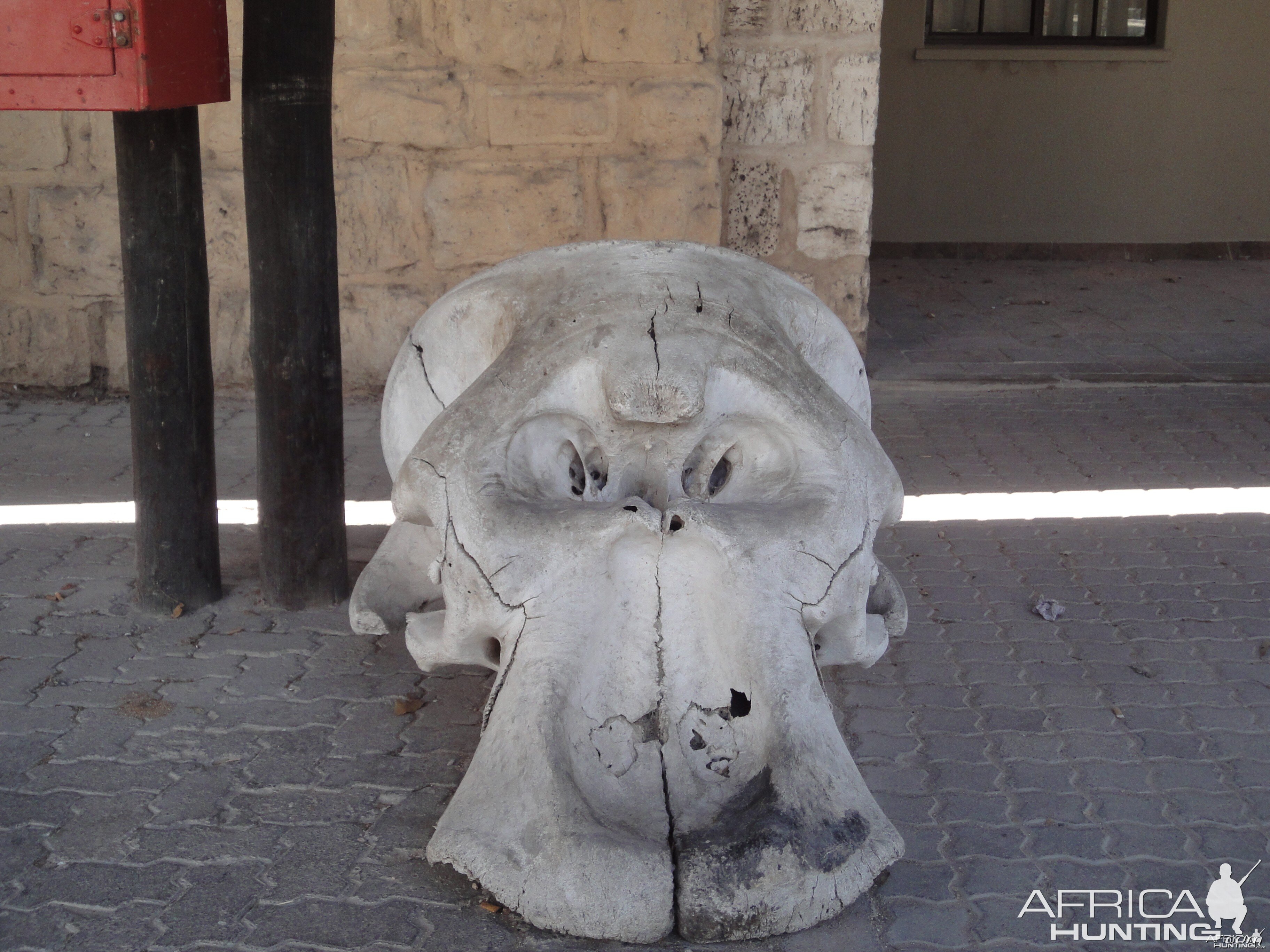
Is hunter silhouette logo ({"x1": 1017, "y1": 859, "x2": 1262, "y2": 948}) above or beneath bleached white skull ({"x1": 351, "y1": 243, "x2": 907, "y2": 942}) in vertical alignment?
beneath

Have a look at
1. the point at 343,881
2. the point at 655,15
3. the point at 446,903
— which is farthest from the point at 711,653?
the point at 655,15

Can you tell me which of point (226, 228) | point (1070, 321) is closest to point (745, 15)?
point (226, 228)

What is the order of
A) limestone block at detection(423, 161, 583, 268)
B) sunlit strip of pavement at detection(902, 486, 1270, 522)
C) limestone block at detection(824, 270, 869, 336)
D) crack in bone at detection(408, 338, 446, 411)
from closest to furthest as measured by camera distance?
crack in bone at detection(408, 338, 446, 411), sunlit strip of pavement at detection(902, 486, 1270, 522), limestone block at detection(423, 161, 583, 268), limestone block at detection(824, 270, 869, 336)

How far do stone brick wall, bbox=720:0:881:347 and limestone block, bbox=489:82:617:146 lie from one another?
0.61 m

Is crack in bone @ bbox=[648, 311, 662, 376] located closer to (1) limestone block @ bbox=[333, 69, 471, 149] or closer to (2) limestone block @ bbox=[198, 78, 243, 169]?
(1) limestone block @ bbox=[333, 69, 471, 149]

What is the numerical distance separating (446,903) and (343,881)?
0.23 m

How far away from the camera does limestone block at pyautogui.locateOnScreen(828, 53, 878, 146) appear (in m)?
5.98

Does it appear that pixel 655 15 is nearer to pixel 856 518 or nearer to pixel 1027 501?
pixel 1027 501

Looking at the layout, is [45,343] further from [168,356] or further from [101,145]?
[168,356]

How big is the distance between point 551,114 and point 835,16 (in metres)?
1.41

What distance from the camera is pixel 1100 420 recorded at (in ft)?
19.7

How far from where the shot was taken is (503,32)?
5.55 meters

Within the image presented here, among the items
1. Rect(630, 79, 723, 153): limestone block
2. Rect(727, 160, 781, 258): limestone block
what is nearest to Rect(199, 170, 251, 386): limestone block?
Rect(630, 79, 723, 153): limestone block

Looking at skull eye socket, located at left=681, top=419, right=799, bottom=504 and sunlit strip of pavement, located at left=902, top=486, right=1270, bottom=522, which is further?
sunlit strip of pavement, located at left=902, top=486, right=1270, bottom=522
